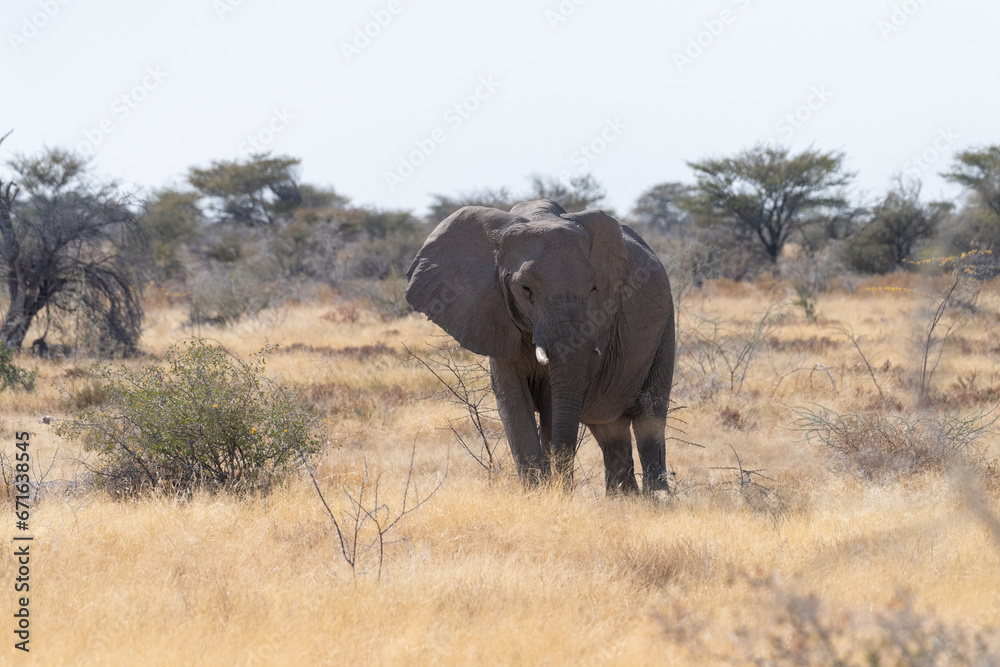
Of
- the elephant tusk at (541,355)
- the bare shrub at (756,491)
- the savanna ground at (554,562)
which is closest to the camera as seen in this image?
the savanna ground at (554,562)

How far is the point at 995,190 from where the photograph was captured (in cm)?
2797

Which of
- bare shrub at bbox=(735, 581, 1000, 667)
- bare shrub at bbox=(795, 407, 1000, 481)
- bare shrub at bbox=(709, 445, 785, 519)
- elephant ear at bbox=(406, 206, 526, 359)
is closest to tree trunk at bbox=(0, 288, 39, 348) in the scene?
elephant ear at bbox=(406, 206, 526, 359)

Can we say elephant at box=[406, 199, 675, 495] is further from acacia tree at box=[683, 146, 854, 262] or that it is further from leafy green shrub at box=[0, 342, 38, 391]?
acacia tree at box=[683, 146, 854, 262]

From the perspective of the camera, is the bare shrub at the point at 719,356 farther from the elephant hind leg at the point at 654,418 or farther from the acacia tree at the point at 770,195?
the acacia tree at the point at 770,195

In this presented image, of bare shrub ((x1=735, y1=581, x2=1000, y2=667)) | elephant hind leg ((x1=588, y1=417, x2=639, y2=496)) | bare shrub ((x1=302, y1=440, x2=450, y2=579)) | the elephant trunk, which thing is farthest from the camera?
elephant hind leg ((x1=588, y1=417, x2=639, y2=496))

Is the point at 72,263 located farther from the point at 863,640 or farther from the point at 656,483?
the point at 863,640

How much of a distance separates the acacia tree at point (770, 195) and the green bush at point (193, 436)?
31696mm

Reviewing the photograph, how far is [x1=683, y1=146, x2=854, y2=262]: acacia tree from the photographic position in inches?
1436

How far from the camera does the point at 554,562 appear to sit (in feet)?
15.6

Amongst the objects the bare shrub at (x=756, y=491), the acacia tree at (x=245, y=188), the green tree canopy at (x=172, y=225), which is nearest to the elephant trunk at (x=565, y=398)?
the bare shrub at (x=756, y=491)

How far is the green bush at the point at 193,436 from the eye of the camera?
21.4ft

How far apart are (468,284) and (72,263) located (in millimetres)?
11222

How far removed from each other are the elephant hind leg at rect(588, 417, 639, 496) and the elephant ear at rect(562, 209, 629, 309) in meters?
1.28

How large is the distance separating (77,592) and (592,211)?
3.84m
